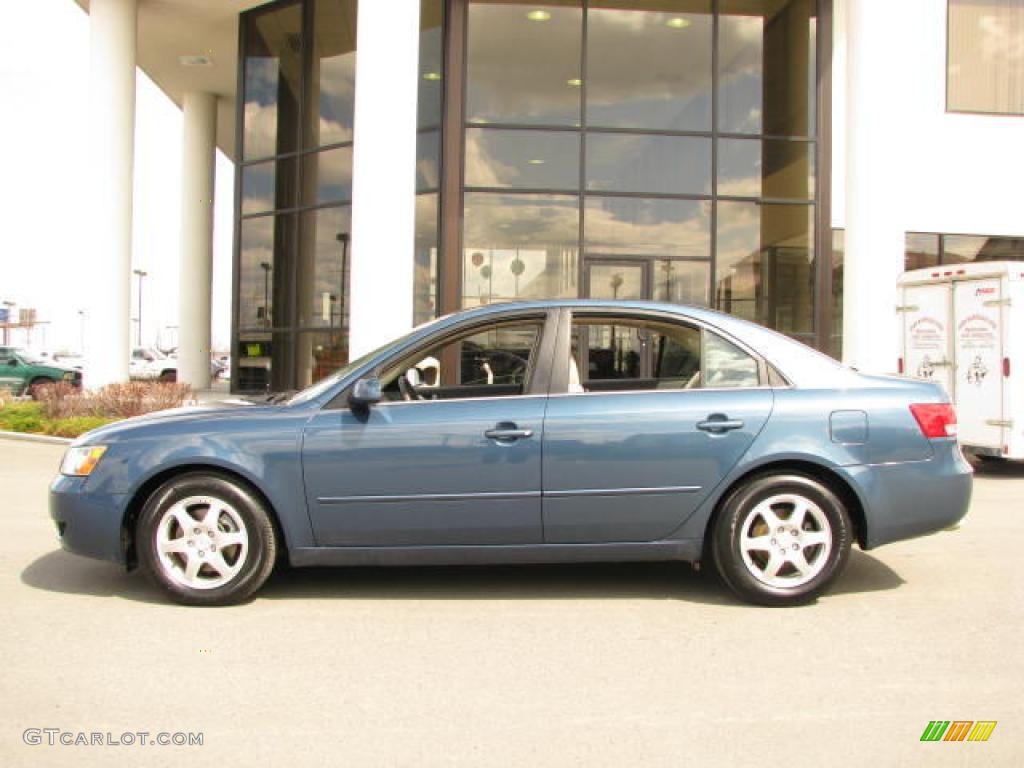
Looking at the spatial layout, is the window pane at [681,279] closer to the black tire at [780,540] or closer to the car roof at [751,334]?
the car roof at [751,334]

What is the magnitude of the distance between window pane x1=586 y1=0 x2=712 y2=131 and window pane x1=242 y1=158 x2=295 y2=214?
603cm

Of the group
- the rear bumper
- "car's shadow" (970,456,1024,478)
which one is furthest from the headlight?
"car's shadow" (970,456,1024,478)

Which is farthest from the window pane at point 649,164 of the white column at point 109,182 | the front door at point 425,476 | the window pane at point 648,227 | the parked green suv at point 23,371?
the parked green suv at point 23,371

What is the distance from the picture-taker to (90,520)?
467 cm

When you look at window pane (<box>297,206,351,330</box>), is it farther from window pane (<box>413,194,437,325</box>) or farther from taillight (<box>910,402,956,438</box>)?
taillight (<box>910,402,956,438</box>)

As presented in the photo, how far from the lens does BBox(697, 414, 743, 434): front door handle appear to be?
4684 mm

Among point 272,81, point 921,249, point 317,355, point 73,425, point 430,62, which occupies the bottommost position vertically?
point 73,425

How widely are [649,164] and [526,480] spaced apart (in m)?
12.1

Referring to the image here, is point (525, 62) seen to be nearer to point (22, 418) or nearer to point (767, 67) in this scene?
point (767, 67)

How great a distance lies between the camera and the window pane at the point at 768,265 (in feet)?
51.2

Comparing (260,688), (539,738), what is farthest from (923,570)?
(260,688)

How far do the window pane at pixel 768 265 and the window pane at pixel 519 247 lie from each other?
2667 mm

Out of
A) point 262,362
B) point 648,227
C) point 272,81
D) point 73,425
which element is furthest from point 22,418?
point 648,227

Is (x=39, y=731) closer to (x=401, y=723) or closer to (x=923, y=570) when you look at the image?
(x=401, y=723)
